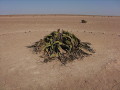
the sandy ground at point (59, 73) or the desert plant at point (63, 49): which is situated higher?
the desert plant at point (63, 49)

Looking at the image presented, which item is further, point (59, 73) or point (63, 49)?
point (63, 49)

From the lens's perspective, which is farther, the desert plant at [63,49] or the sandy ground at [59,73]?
the desert plant at [63,49]

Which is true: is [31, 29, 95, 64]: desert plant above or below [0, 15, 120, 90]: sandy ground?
above

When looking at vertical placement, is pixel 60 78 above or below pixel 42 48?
below

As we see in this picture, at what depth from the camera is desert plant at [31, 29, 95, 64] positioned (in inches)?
184

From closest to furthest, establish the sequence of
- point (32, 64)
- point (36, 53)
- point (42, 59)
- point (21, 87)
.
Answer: point (21, 87) → point (32, 64) → point (42, 59) → point (36, 53)

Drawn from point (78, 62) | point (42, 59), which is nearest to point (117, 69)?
point (78, 62)

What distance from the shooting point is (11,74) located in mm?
3789

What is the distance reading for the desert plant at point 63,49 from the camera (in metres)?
4.66

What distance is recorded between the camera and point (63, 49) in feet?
17.4

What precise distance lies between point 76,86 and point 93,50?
2.42 meters

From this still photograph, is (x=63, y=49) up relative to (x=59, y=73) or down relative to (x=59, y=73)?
up

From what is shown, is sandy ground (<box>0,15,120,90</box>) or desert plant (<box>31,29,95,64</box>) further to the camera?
desert plant (<box>31,29,95,64</box>)

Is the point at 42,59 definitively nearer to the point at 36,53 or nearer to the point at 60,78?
the point at 36,53
